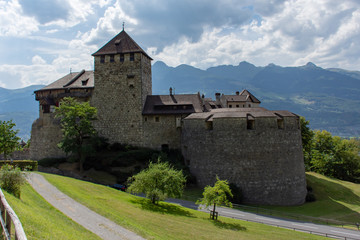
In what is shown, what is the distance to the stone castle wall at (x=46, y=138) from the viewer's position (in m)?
43.9

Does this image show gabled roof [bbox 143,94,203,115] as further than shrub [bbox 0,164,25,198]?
Yes

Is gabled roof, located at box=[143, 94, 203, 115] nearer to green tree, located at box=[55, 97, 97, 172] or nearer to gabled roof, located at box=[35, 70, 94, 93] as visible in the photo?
green tree, located at box=[55, 97, 97, 172]

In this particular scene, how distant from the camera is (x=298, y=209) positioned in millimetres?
33062

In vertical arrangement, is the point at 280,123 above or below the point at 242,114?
below

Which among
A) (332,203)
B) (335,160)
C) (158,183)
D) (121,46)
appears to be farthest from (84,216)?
(335,160)

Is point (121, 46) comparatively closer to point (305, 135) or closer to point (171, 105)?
point (171, 105)

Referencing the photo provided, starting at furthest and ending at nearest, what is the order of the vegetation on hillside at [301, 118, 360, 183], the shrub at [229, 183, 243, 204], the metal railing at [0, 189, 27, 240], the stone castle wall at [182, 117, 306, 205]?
the vegetation on hillside at [301, 118, 360, 183]
the stone castle wall at [182, 117, 306, 205]
the shrub at [229, 183, 243, 204]
the metal railing at [0, 189, 27, 240]

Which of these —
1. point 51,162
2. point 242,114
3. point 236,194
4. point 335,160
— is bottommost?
point 236,194

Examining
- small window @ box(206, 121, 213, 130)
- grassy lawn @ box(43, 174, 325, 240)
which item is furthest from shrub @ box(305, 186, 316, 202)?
small window @ box(206, 121, 213, 130)

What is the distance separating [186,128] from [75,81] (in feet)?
70.7

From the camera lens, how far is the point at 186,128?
39094 millimetres

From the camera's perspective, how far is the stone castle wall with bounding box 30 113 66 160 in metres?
43.9

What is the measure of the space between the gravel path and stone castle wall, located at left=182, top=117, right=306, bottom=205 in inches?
750

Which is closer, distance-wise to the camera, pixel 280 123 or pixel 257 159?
pixel 257 159
